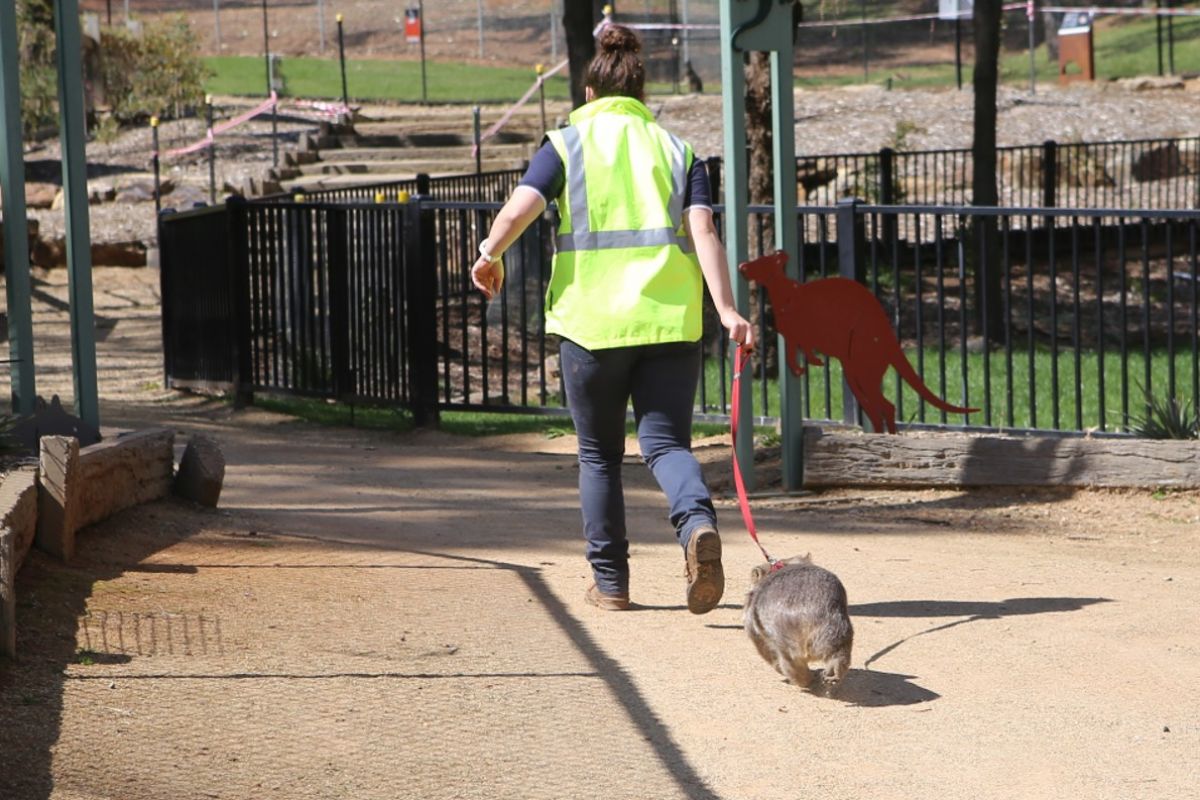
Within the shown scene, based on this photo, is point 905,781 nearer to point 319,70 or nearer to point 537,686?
point 537,686

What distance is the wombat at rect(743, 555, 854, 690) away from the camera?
4605 mm

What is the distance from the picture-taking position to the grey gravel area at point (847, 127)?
25.6m

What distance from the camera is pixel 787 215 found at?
28.0ft

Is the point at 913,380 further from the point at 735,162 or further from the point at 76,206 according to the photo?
the point at 76,206

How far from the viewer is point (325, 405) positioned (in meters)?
13.1

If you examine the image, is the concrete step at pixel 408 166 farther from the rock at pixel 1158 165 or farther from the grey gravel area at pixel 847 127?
the rock at pixel 1158 165

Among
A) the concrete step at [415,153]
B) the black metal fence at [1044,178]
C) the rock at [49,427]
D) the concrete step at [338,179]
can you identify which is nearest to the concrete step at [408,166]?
the concrete step at [415,153]

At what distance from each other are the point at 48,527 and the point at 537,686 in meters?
1.93

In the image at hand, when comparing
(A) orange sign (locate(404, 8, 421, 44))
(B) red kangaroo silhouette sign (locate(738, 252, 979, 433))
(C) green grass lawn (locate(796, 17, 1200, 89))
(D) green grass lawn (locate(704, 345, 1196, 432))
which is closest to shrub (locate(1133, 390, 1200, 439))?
(B) red kangaroo silhouette sign (locate(738, 252, 979, 433))

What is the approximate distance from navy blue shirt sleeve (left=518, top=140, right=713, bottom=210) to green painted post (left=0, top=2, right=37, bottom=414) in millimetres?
2145

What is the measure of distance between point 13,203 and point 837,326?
3911mm

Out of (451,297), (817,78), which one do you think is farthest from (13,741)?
(817,78)

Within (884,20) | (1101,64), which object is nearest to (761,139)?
(884,20)

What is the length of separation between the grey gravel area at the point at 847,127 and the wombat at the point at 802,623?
1953 cm
